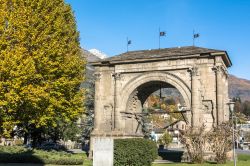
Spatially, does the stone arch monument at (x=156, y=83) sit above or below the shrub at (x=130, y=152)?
above

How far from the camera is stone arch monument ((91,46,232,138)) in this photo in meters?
30.0

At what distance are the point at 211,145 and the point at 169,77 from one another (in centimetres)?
744

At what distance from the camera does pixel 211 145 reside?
88.0ft

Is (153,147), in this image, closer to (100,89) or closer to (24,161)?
(24,161)

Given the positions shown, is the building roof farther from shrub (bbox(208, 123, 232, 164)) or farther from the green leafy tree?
the green leafy tree

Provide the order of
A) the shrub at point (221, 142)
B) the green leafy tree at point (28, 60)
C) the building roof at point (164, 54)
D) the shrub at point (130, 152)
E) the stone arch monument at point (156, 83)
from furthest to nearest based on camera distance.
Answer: the building roof at point (164, 54)
the stone arch monument at point (156, 83)
the shrub at point (221, 142)
the shrub at point (130, 152)
the green leafy tree at point (28, 60)

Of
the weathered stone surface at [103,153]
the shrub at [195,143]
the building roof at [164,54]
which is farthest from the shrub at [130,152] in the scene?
the building roof at [164,54]

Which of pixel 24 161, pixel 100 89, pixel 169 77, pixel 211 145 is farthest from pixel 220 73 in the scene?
pixel 24 161

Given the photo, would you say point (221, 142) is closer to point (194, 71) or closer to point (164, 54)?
point (194, 71)

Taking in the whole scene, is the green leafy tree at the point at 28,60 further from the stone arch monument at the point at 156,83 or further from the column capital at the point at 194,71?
the column capital at the point at 194,71

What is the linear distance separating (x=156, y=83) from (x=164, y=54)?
2.92m

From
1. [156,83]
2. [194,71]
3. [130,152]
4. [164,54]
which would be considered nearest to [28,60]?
[130,152]

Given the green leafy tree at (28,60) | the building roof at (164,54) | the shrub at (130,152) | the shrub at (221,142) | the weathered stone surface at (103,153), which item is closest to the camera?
the green leafy tree at (28,60)

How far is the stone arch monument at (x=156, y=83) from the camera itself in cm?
2997
